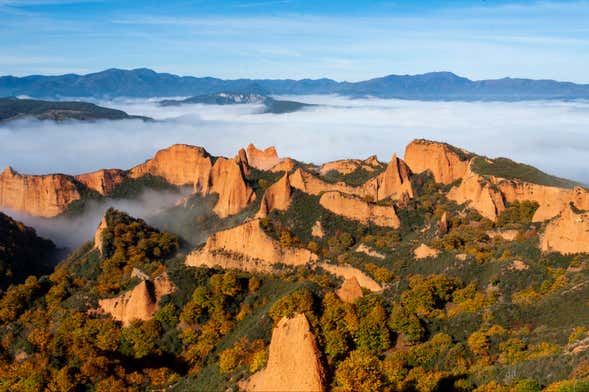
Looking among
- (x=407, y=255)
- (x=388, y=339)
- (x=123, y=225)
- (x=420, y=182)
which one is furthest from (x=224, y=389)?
(x=420, y=182)

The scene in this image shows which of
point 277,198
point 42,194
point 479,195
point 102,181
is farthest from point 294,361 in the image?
point 42,194

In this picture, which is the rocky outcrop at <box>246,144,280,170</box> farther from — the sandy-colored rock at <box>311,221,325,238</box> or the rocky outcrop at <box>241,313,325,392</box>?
the rocky outcrop at <box>241,313,325,392</box>

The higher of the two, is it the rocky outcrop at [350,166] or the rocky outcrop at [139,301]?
the rocky outcrop at [350,166]

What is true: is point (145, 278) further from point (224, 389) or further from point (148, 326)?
point (224, 389)

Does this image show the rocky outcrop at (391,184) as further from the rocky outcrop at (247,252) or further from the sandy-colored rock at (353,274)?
the sandy-colored rock at (353,274)

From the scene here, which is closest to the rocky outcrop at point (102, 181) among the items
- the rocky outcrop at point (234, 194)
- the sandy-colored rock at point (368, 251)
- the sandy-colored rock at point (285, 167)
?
the rocky outcrop at point (234, 194)

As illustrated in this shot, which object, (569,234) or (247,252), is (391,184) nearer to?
(247,252)
